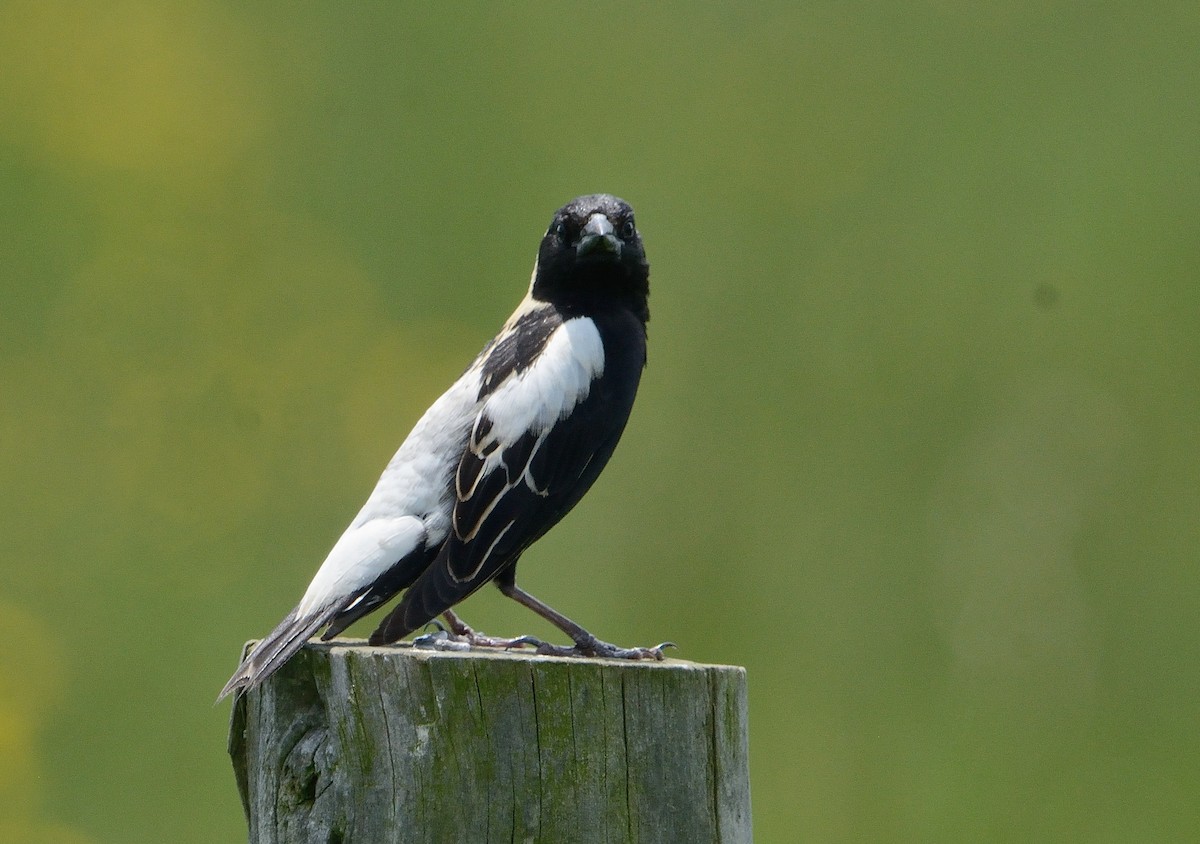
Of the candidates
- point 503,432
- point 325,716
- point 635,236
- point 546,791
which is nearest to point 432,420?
point 503,432

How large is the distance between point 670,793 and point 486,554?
1.01 m

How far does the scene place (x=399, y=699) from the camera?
2.00m

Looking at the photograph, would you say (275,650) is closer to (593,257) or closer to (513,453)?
(513,453)

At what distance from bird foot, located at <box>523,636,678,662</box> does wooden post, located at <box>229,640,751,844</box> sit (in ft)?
1.64

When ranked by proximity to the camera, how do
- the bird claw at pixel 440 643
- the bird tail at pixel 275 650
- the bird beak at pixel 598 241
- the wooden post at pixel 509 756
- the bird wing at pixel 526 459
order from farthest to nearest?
the bird beak at pixel 598 241 < the bird wing at pixel 526 459 < the bird claw at pixel 440 643 < the bird tail at pixel 275 650 < the wooden post at pixel 509 756

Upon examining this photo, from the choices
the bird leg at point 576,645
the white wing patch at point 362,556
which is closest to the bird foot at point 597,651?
the bird leg at point 576,645

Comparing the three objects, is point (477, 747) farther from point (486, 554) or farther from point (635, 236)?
point (635, 236)

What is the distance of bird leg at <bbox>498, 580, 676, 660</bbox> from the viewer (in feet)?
8.72

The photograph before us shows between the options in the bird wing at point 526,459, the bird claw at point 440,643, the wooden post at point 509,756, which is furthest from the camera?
the bird wing at point 526,459

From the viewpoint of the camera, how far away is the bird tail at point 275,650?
2.23 metres

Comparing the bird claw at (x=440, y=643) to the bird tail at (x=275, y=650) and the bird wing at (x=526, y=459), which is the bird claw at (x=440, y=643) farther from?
the bird tail at (x=275, y=650)

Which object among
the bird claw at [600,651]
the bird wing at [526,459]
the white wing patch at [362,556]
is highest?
the bird wing at [526,459]

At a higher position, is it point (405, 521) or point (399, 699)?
point (405, 521)

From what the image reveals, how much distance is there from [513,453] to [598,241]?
0.68 metres
